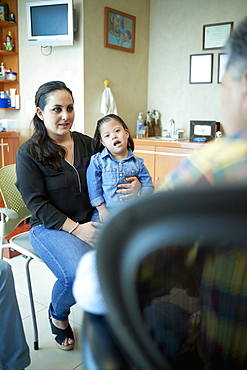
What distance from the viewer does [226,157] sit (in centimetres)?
47

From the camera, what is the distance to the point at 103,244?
0.33 metres

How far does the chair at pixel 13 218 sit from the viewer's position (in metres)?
1.86

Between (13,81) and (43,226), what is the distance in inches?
126

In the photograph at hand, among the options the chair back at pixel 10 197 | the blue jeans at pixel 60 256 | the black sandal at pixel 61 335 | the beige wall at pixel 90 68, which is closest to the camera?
the blue jeans at pixel 60 256

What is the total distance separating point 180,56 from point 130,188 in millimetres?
3085

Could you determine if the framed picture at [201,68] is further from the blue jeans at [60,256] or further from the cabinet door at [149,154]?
the blue jeans at [60,256]

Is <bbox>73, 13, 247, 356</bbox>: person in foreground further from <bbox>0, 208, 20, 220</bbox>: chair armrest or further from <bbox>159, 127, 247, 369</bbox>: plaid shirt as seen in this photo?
<bbox>0, 208, 20, 220</bbox>: chair armrest

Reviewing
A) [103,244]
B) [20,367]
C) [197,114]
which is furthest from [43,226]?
[197,114]

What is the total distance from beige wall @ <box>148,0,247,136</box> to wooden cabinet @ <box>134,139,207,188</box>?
697 millimetres

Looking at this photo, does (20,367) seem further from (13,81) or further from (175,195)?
(13,81)

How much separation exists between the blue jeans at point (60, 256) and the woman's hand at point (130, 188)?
14.1 inches

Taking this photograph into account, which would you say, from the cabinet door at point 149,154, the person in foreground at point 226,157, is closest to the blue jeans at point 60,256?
the person in foreground at point 226,157

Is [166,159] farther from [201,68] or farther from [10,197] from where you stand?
[10,197]

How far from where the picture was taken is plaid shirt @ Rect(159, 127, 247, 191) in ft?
1.43
